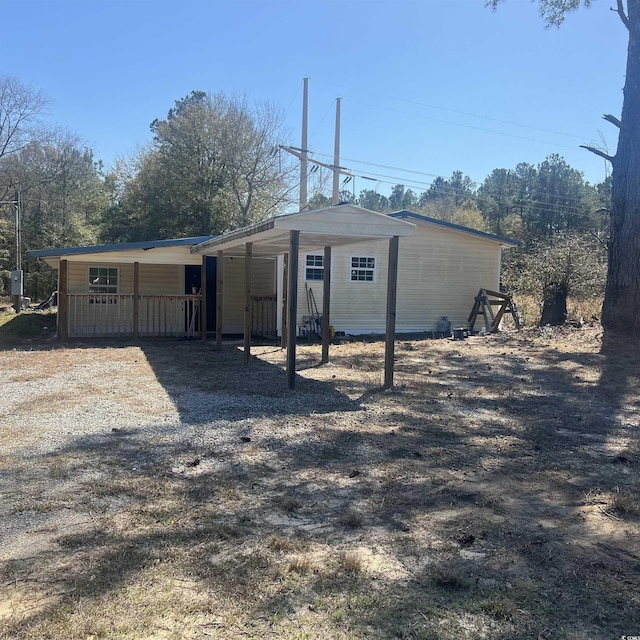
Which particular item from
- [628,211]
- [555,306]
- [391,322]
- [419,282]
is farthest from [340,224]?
[555,306]

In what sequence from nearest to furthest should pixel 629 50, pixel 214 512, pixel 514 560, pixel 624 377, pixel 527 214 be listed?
1. pixel 514 560
2. pixel 214 512
3. pixel 624 377
4. pixel 629 50
5. pixel 527 214

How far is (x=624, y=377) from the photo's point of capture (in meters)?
8.41

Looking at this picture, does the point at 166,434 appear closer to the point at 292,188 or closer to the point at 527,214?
the point at 292,188

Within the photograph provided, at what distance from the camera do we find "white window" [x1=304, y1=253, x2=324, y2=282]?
1471cm

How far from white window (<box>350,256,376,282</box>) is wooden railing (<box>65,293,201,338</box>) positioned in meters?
4.30

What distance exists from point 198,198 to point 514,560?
25.8 m

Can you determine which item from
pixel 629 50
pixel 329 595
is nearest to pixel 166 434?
pixel 329 595

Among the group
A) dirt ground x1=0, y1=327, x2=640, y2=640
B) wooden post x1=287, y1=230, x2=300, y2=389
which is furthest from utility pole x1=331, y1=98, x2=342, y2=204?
dirt ground x1=0, y1=327, x2=640, y2=640

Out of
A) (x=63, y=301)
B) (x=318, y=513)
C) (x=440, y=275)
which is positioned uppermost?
(x=440, y=275)

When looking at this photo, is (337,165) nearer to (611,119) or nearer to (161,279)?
(161,279)

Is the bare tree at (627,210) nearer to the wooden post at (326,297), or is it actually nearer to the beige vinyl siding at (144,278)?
the wooden post at (326,297)

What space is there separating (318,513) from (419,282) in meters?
12.8

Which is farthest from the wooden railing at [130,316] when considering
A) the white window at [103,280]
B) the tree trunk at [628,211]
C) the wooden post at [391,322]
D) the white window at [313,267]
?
the tree trunk at [628,211]

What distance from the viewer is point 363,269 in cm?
1522
